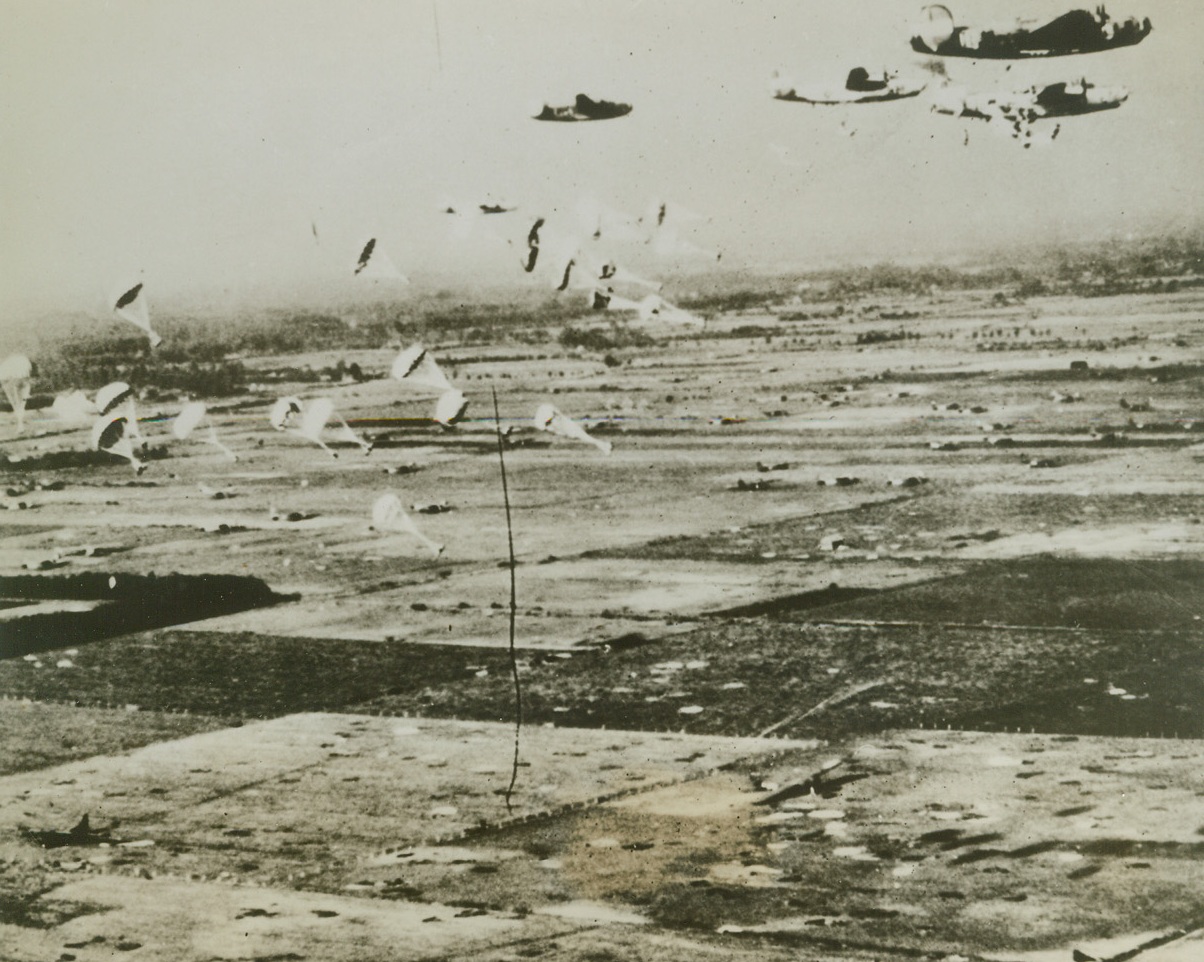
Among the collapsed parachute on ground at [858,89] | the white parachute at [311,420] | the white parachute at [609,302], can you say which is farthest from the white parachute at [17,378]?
the collapsed parachute on ground at [858,89]

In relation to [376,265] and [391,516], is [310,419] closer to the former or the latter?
[391,516]

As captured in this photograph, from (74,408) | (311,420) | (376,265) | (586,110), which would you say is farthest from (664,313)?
(74,408)

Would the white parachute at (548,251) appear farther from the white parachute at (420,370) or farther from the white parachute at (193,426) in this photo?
the white parachute at (193,426)

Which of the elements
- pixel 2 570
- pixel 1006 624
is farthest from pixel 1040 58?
pixel 2 570

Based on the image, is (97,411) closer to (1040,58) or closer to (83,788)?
(83,788)

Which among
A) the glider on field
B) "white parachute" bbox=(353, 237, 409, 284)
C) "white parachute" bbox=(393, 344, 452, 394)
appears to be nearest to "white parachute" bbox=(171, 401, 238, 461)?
"white parachute" bbox=(393, 344, 452, 394)

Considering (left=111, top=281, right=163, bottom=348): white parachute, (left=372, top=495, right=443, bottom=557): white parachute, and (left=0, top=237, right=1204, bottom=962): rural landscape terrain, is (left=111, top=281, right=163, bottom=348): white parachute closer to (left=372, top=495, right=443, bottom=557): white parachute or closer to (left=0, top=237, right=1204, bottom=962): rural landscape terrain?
(left=0, top=237, right=1204, bottom=962): rural landscape terrain
